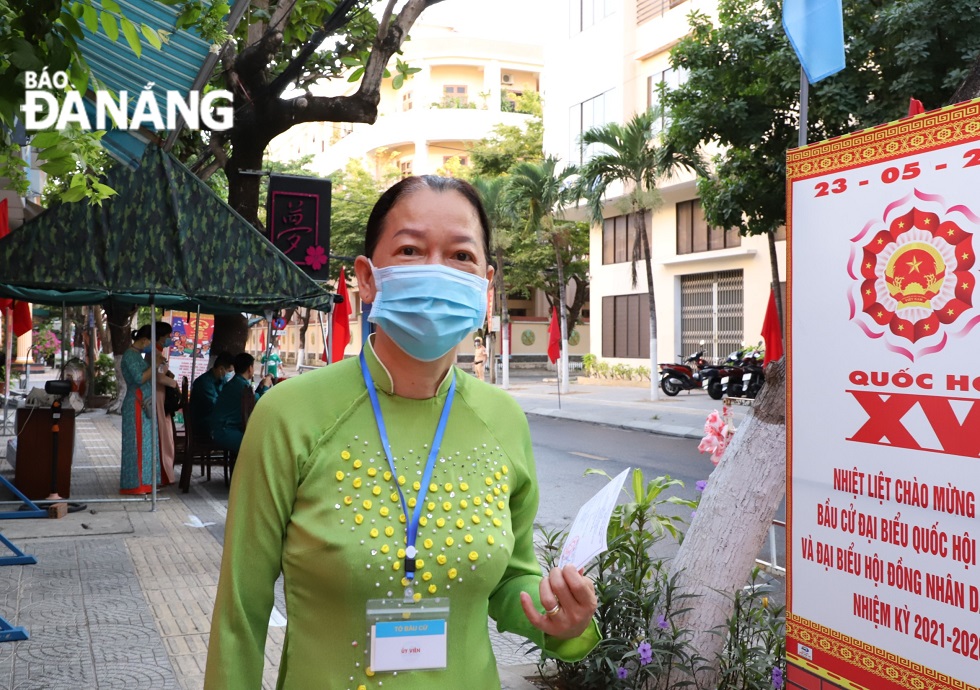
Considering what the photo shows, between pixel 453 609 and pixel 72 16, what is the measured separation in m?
2.86

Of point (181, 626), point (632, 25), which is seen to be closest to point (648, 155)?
point (632, 25)

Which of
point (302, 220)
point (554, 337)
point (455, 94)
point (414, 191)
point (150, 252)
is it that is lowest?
point (414, 191)

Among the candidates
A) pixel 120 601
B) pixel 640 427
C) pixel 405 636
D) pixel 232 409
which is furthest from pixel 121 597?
pixel 640 427

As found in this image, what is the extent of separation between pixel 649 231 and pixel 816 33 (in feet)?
91.1

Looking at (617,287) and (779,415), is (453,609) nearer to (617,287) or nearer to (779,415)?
(779,415)

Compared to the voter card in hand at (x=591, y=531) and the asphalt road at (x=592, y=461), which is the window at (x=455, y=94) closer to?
the asphalt road at (x=592, y=461)

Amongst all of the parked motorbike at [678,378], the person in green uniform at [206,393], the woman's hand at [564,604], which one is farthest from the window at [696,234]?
the woman's hand at [564,604]

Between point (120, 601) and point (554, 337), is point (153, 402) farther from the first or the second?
point (554, 337)

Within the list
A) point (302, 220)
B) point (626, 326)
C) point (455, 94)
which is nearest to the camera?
point (302, 220)

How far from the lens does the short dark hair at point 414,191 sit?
1.83 meters

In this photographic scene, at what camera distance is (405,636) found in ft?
5.46

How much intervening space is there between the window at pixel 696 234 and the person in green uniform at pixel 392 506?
25.4m

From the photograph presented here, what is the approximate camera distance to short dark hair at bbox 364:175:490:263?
5.99 ft

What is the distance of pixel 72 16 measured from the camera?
137 inches
